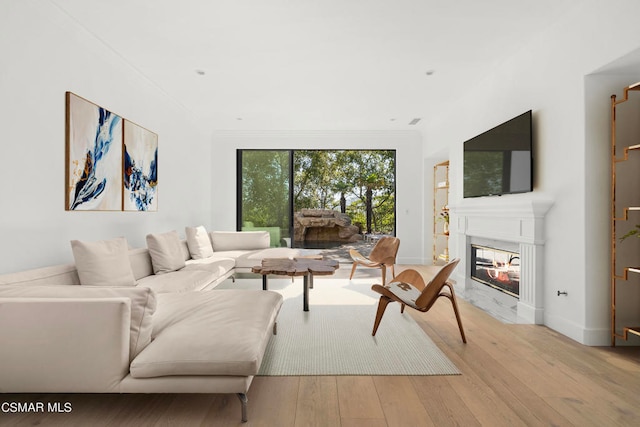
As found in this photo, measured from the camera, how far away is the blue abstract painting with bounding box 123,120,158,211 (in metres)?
3.84

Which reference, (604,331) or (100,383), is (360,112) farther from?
(100,383)

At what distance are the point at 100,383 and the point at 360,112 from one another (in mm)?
4967

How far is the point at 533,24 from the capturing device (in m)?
3.01

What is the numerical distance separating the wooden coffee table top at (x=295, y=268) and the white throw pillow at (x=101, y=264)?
1.21m

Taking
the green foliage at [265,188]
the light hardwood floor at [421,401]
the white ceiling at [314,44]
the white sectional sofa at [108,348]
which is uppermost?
the white ceiling at [314,44]

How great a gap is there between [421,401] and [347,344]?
0.87m

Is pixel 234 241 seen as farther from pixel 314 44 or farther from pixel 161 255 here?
pixel 314 44

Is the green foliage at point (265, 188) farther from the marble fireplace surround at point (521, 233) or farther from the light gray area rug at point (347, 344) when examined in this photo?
the marble fireplace surround at point (521, 233)

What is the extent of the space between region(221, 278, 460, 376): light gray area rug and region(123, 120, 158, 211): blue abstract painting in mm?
2141

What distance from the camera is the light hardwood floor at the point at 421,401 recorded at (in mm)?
1703

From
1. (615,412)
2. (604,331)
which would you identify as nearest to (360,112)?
(604,331)

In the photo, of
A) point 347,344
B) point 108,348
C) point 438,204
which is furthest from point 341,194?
point 108,348

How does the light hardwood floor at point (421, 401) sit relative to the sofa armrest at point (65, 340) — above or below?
below

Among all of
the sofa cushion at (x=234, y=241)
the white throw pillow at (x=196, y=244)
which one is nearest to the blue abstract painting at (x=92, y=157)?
the white throw pillow at (x=196, y=244)
